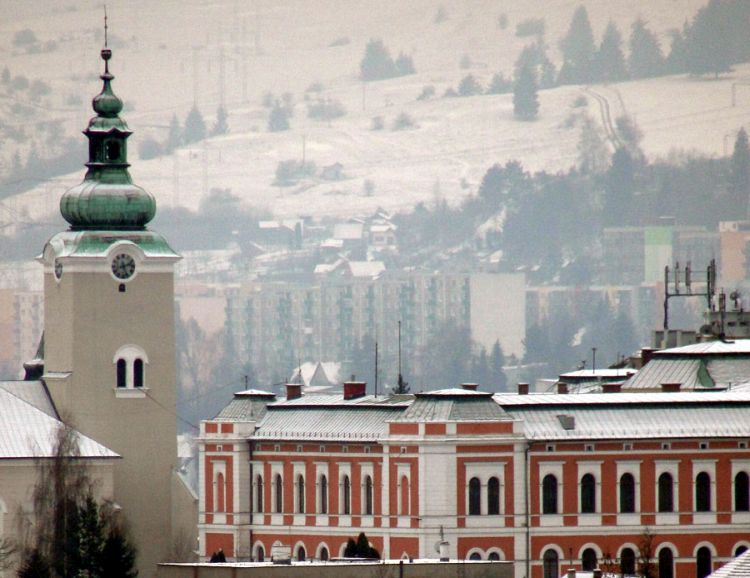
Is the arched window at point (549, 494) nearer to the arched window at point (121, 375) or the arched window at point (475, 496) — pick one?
the arched window at point (475, 496)

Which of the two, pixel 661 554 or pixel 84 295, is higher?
pixel 84 295

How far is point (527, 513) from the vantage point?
90.2m

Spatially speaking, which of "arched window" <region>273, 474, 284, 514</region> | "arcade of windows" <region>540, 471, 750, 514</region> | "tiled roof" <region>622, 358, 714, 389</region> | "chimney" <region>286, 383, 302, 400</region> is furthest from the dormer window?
"arcade of windows" <region>540, 471, 750, 514</region>

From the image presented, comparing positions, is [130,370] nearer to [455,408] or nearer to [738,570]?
[455,408]

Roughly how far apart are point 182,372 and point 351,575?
12758 centimetres

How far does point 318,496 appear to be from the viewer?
9469cm

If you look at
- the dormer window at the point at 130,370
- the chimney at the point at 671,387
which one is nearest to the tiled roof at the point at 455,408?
the chimney at the point at 671,387

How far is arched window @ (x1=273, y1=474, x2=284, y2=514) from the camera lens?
96.2 metres

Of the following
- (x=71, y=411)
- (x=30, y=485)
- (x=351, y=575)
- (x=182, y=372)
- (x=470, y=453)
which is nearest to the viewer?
(x=351, y=575)

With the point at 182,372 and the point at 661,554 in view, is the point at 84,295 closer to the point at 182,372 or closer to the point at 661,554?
the point at 661,554

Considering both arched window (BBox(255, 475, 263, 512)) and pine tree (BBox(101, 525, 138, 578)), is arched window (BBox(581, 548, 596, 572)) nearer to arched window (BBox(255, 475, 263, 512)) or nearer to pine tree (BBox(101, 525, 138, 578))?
arched window (BBox(255, 475, 263, 512))

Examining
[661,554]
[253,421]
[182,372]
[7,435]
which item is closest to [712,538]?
[661,554]

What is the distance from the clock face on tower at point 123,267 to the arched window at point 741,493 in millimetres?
21410

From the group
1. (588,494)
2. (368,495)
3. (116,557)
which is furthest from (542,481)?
(116,557)
